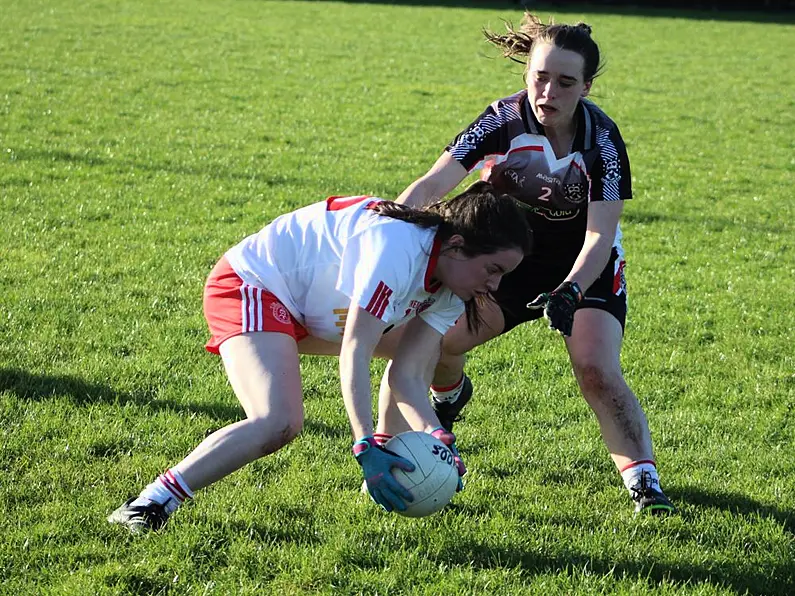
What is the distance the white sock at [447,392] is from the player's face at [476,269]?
4.28 ft

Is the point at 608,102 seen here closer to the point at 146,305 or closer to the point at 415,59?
the point at 415,59

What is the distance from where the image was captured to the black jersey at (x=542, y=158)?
454 cm

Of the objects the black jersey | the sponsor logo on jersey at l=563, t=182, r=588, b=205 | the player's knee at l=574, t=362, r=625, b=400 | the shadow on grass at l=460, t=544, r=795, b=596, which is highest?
the black jersey

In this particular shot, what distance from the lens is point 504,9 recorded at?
3406 centimetres

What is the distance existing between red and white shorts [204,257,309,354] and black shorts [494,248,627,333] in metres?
1.14

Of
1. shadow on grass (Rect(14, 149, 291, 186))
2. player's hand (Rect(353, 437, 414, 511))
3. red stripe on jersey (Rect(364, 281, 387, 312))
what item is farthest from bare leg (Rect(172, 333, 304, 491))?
shadow on grass (Rect(14, 149, 291, 186))

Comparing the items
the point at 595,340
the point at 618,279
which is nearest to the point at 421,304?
the point at 595,340

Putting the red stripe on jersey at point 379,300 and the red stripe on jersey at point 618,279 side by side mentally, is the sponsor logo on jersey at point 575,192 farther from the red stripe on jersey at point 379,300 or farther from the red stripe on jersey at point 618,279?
the red stripe on jersey at point 379,300

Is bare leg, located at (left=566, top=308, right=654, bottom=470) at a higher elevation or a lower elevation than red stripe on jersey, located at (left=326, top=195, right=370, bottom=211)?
lower

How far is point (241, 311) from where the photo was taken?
3.96 m

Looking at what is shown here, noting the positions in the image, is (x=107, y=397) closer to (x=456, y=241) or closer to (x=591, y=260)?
(x=456, y=241)

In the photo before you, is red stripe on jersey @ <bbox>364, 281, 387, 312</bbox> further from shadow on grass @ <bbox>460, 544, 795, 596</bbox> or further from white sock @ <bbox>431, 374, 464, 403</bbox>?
white sock @ <bbox>431, 374, 464, 403</bbox>

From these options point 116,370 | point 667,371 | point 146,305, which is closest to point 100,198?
point 146,305

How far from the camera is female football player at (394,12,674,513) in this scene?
4.43 metres
